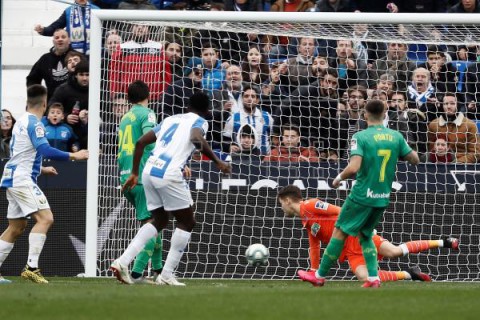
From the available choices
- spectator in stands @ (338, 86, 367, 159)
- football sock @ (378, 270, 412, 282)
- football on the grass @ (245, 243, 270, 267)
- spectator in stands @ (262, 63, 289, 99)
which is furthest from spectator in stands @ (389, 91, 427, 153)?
football on the grass @ (245, 243, 270, 267)

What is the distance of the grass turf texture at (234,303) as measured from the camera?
877 cm

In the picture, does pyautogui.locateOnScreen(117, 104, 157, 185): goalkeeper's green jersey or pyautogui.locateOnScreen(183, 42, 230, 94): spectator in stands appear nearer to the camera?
pyautogui.locateOnScreen(117, 104, 157, 185): goalkeeper's green jersey

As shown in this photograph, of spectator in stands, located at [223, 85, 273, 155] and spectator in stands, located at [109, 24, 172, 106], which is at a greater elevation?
spectator in stands, located at [109, 24, 172, 106]

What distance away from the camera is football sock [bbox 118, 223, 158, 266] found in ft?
39.9

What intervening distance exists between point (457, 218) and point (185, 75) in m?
4.22

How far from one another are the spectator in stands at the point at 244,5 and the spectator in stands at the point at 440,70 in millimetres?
4186

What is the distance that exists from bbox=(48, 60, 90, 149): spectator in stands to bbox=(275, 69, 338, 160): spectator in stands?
2837 mm

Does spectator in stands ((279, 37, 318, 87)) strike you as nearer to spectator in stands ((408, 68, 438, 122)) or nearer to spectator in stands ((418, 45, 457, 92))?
spectator in stands ((408, 68, 438, 122))

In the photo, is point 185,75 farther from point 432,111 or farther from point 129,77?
point 432,111

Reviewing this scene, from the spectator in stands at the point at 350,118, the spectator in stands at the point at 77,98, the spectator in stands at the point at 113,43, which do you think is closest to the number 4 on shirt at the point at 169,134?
the spectator in stands at the point at 113,43

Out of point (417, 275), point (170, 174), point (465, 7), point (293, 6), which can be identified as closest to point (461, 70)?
point (465, 7)

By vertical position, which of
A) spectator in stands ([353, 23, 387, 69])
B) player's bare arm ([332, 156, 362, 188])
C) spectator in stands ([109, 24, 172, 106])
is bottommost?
player's bare arm ([332, 156, 362, 188])

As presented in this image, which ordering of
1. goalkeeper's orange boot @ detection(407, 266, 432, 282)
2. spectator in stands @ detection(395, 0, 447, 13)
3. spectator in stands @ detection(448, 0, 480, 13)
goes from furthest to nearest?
spectator in stands @ detection(395, 0, 447, 13) < spectator in stands @ detection(448, 0, 480, 13) < goalkeeper's orange boot @ detection(407, 266, 432, 282)

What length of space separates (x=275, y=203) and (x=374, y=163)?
4.15 metres
